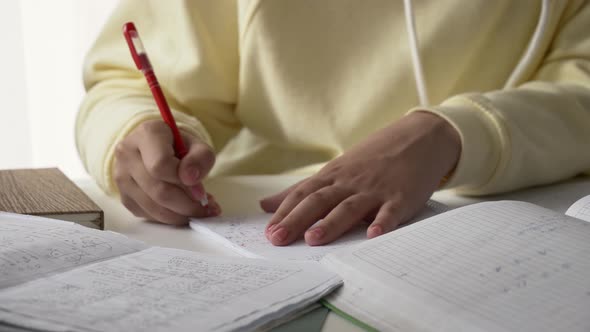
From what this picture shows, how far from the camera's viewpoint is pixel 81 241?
0.51 metres

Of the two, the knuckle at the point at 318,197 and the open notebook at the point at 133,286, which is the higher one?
the open notebook at the point at 133,286

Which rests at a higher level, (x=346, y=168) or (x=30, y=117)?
(x=346, y=168)

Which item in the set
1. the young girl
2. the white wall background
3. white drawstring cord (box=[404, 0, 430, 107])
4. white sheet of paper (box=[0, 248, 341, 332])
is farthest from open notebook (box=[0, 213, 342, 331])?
the white wall background

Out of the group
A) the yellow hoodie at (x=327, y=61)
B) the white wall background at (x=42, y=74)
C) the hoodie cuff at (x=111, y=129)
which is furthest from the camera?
the white wall background at (x=42, y=74)

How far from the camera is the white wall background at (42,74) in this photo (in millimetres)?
1768

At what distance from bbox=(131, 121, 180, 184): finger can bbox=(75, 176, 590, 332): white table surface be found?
0.05 metres

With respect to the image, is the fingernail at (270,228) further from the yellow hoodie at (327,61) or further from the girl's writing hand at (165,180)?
the yellow hoodie at (327,61)

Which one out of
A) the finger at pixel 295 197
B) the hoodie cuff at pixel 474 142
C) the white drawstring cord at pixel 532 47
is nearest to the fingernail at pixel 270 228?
the finger at pixel 295 197

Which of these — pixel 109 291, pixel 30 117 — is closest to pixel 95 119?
pixel 109 291

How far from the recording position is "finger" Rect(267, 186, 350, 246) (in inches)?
23.3

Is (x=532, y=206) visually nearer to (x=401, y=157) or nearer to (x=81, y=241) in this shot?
(x=401, y=157)

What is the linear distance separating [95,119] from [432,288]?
0.62 metres

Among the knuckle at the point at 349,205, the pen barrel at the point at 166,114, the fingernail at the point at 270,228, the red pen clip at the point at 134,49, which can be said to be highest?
the red pen clip at the point at 134,49

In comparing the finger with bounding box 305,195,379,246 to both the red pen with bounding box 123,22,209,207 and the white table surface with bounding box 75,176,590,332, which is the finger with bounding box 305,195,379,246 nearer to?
the white table surface with bounding box 75,176,590,332
